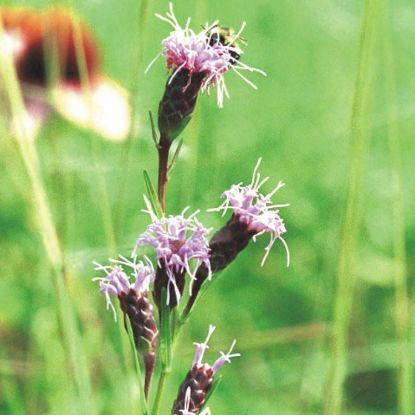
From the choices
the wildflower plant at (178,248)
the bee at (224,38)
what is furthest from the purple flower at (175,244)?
the bee at (224,38)

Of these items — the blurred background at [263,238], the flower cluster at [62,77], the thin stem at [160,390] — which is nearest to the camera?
the thin stem at [160,390]

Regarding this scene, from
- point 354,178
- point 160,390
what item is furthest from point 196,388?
point 354,178

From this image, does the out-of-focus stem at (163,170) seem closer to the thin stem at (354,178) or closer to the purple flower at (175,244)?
the purple flower at (175,244)

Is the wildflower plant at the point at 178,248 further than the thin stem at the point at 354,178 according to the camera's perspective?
No

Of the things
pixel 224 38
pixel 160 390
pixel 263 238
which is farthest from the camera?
pixel 263 238

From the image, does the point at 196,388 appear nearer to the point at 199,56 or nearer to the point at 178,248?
the point at 178,248

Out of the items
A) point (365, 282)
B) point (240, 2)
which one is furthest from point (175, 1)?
point (365, 282)

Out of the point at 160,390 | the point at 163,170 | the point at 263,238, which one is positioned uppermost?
the point at 163,170
